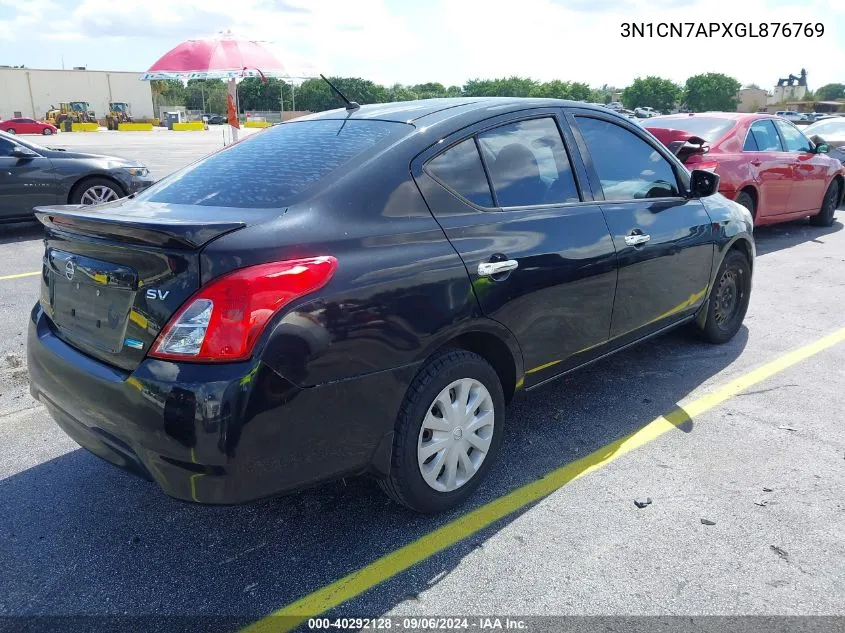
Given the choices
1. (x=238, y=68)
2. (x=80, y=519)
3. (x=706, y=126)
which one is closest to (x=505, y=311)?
(x=80, y=519)

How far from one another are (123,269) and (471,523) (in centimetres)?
Result: 169

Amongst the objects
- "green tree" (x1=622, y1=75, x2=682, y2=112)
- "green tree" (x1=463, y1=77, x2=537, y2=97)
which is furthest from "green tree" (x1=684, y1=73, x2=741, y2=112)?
"green tree" (x1=463, y1=77, x2=537, y2=97)

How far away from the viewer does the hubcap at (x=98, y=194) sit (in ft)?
30.7

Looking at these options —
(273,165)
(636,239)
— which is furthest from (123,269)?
(636,239)

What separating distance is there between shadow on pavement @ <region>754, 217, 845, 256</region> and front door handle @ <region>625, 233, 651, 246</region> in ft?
18.2

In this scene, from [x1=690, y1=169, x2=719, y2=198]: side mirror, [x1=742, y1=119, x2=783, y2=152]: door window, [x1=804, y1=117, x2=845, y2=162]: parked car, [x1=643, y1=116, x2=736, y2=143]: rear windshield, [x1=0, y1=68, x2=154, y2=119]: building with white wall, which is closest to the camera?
[x1=690, y1=169, x2=719, y2=198]: side mirror

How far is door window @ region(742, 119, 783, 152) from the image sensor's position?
332 inches

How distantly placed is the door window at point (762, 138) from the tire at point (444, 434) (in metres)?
6.80

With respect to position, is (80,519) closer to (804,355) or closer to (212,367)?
(212,367)

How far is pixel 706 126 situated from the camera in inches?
331

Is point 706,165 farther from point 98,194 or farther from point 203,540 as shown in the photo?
point 98,194

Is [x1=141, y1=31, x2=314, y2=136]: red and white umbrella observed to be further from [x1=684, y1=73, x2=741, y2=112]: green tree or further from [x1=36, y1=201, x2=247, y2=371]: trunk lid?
[x1=684, y1=73, x2=741, y2=112]: green tree

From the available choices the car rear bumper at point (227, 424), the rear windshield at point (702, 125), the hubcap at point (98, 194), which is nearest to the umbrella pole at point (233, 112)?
the hubcap at point (98, 194)

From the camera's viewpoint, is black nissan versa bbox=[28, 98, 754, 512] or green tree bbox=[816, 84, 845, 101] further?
green tree bbox=[816, 84, 845, 101]
